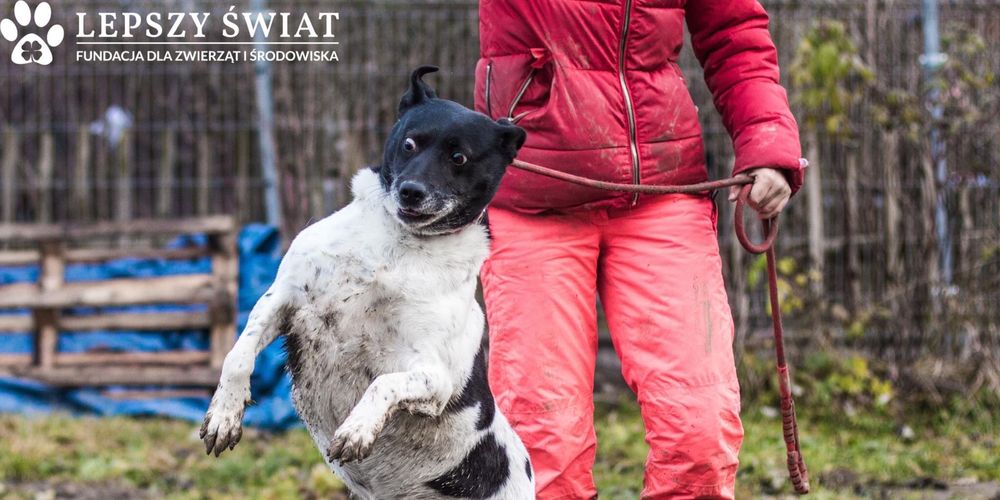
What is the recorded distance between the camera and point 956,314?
5906mm

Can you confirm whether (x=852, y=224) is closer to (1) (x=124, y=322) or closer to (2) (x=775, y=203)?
(2) (x=775, y=203)

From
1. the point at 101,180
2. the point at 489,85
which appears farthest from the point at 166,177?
the point at 489,85

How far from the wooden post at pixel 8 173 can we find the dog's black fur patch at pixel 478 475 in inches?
181

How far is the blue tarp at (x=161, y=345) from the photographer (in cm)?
568

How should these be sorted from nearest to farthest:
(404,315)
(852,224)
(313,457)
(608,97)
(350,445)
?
(350,445), (404,315), (608,97), (313,457), (852,224)

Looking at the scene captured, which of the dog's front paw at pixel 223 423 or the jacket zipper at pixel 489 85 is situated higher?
the jacket zipper at pixel 489 85

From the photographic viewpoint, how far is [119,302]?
19.8ft

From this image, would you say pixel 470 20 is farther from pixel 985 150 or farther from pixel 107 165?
pixel 985 150

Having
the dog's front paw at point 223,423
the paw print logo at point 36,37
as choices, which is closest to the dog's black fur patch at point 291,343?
the dog's front paw at point 223,423

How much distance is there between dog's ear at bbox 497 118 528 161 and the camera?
257 centimetres

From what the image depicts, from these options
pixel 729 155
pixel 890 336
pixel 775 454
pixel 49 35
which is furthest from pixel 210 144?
pixel 890 336

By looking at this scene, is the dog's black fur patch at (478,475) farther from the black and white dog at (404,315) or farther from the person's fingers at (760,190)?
the person's fingers at (760,190)

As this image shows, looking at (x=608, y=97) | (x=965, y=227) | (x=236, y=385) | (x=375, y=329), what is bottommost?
(x=236, y=385)

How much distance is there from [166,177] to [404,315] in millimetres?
4195
